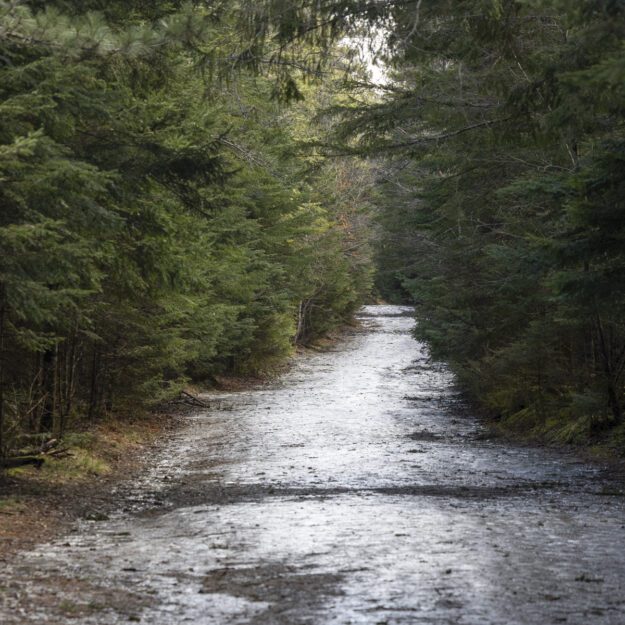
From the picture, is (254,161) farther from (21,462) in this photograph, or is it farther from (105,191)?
(21,462)

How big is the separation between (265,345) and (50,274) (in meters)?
23.1

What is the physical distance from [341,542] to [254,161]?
611 cm

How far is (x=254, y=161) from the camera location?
12906mm

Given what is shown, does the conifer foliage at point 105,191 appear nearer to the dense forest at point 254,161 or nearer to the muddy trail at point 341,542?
the dense forest at point 254,161

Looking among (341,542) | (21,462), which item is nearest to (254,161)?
(21,462)

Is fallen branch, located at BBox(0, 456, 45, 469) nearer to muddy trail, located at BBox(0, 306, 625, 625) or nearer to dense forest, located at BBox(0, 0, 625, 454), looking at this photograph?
dense forest, located at BBox(0, 0, 625, 454)

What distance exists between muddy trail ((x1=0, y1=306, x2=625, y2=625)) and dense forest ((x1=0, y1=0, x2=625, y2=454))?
2198mm

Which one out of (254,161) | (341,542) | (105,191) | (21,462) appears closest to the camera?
(341,542)

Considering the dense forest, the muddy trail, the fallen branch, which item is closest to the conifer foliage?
the dense forest

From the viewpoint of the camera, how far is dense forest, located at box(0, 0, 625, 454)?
9.05m

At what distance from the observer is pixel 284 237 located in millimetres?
32250

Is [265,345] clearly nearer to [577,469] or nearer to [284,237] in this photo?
[284,237]

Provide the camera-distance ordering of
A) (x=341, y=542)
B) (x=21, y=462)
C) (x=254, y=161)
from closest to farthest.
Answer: (x=341, y=542), (x=21, y=462), (x=254, y=161)

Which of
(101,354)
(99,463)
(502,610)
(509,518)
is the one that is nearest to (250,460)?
(99,463)
